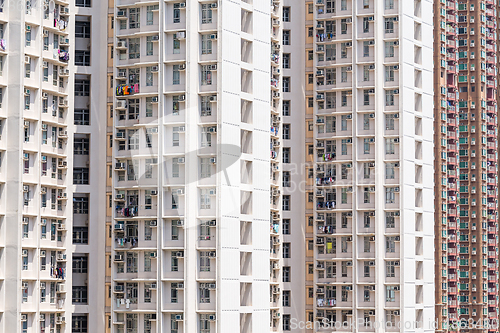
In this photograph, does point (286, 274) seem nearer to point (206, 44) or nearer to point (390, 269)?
point (390, 269)

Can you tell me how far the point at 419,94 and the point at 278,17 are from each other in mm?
11820

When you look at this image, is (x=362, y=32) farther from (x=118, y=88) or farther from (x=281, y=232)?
(x=118, y=88)

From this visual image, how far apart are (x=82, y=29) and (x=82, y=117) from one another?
495 centimetres

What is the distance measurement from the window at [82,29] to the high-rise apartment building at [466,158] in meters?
42.8

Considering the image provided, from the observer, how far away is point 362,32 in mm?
65562

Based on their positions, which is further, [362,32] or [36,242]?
[362,32]

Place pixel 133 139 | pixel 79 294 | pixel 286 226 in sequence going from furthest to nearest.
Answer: pixel 286 226
pixel 79 294
pixel 133 139

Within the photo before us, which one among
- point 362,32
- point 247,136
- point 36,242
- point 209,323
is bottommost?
point 209,323

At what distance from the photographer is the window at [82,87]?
55531 millimetres

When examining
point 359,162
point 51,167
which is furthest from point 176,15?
point 359,162

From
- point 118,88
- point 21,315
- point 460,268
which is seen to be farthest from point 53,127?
point 460,268

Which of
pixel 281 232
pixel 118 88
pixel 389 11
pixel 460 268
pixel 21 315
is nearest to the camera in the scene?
pixel 21 315

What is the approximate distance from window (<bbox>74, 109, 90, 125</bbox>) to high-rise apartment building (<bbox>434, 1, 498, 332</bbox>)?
141 feet

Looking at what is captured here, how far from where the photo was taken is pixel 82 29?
5609cm
